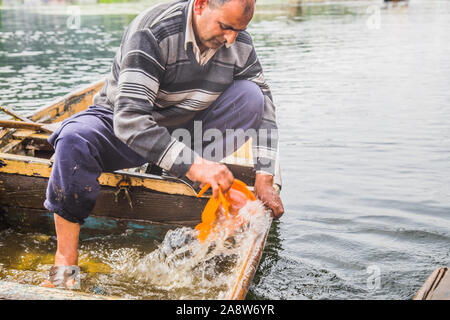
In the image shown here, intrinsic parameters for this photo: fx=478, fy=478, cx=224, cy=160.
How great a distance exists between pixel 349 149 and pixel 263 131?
3030mm

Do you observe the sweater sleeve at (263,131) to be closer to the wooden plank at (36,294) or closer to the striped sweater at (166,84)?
the striped sweater at (166,84)

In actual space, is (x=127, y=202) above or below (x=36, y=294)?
below

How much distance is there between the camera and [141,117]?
97.3 inches

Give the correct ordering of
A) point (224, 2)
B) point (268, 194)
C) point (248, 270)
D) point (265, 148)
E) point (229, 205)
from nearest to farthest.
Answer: point (248, 270) → point (224, 2) → point (229, 205) → point (268, 194) → point (265, 148)

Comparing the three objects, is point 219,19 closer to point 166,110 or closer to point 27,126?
point 166,110

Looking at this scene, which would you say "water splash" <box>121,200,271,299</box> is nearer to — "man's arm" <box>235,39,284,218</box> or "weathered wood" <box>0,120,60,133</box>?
"man's arm" <box>235,39,284,218</box>

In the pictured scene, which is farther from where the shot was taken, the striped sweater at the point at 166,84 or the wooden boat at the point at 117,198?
the wooden boat at the point at 117,198

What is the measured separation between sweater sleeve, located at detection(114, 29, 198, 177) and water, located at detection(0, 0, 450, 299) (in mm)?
1034

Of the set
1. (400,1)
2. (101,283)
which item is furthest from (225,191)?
(400,1)

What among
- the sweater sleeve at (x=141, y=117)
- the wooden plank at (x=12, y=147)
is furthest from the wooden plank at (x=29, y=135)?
the sweater sleeve at (x=141, y=117)

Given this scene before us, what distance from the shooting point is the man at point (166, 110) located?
250 cm

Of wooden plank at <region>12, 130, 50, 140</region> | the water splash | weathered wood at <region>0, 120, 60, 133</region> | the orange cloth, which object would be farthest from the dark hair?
wooden plank at <region>12, 130, 50, 140</region>

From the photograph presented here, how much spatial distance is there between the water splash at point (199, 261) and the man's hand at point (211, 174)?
12.7 inches

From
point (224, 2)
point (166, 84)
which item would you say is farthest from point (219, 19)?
point (166, 84)
